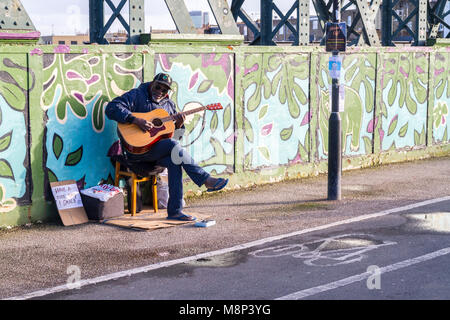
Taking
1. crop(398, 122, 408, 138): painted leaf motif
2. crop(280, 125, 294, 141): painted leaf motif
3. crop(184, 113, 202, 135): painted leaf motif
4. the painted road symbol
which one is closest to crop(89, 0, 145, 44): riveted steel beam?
crop(184, 113, 202, 135): painted leaf motif

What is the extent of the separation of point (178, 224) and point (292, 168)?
3.82m

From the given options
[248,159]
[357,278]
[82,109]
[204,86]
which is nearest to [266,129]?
[248,159]

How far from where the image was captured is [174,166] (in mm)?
9055

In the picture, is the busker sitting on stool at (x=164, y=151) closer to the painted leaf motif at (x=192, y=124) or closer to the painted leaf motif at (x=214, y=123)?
the painted leaf motif at (x=192, y=124)

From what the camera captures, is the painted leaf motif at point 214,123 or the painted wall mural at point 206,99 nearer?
the painted wall mural at point 206,99

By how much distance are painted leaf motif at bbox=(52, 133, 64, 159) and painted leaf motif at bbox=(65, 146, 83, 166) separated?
15cm

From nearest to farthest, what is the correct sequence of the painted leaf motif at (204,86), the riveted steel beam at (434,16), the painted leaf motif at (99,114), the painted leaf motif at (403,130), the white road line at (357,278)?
the white road line at (357,278), the painted leaf motif at (99,114), the painted leaf motif at (204,86), the painted leaf motif at (403,130), the riveted steel beam at (434,16)

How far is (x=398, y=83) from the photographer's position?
14.5 metres

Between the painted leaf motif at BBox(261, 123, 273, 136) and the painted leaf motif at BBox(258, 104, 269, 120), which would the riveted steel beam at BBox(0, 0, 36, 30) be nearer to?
the painted leaf motif at BBox(258, 104, 269, 120)

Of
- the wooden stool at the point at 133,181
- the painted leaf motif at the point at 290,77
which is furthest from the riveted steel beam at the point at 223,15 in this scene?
the wooden stool at the point at 133,181

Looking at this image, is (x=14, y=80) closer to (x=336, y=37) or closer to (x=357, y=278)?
(x=336, y=37)

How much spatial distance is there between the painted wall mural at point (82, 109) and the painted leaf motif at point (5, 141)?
496 mm

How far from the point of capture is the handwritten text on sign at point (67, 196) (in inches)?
357
